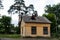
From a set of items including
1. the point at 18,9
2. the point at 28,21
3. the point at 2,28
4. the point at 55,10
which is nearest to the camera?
the point at 28,21

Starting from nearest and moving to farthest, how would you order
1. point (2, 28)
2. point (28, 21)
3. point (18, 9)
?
1. point (28, 21)
2. point (2, 28)
3. point (18, 9)

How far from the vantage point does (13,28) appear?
61.8 metres

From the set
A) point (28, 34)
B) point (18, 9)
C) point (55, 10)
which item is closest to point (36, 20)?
point (28, 34)

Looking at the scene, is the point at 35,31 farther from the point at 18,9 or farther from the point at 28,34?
the point at 18,9

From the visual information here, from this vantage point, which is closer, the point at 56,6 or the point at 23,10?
the point at 23,10

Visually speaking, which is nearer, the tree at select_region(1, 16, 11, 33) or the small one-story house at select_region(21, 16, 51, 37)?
the small one-story house at select_region(21, 16, 51, 37)

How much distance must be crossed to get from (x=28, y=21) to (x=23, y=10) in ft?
90.2

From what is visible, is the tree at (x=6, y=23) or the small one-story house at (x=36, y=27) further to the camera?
the tree at (x=6, y=23)

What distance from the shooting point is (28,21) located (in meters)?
38.6

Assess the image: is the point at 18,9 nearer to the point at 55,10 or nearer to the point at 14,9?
the point at 14,9

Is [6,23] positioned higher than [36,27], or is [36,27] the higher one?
[36,27]

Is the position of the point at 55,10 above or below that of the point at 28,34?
above

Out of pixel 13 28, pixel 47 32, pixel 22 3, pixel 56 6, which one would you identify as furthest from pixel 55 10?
pixel 47 32

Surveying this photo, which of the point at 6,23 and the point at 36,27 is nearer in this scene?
the point at 36,27
